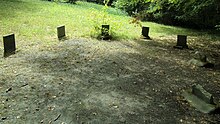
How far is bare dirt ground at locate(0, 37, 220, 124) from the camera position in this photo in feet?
17.3

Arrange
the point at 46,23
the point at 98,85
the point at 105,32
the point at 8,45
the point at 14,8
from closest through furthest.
→ the point at 98,85 < the point at 8,45 < the point at 105,32 < the point at 46,23 < the point at 14,8

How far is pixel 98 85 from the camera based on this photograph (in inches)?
267

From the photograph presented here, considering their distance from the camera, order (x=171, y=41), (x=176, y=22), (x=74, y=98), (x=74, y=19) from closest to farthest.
Answer: (x=74, y=98) → (x=171, y=41) → (x=74, y=19) → (x=176, y=22)

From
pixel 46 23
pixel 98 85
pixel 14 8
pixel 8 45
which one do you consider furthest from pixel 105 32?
pixel 14 8

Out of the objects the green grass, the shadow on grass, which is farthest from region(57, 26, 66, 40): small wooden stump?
the shadow on grass

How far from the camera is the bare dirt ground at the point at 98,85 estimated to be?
5.28 m

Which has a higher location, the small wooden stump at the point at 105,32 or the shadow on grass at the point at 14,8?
the shadow on grass at the point at 14,8

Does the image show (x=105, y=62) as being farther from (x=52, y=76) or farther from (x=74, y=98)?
(x=74, y=98)

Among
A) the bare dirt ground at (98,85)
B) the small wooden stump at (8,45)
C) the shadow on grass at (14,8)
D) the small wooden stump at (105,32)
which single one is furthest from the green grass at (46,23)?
the bare dirt ground at (98,85)

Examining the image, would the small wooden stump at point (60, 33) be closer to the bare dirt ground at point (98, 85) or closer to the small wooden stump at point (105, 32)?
the bare dirt ground at point (98, 85)

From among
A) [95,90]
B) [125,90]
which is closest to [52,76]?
[95,90]

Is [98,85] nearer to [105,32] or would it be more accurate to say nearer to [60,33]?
[60,33]

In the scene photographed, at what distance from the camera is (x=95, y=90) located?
6.46 metres

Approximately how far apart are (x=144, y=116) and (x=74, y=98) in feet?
5.18
